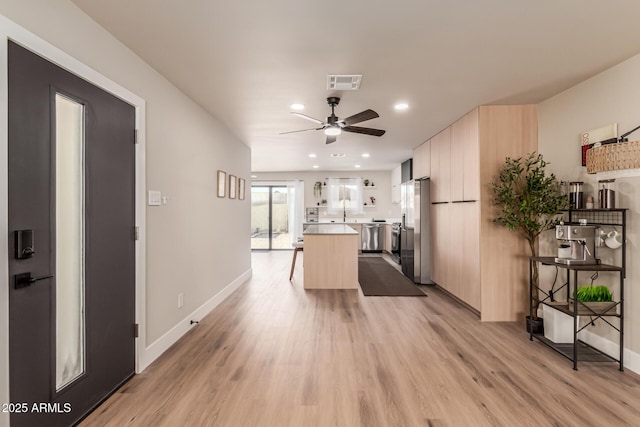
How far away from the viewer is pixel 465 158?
404 centimetres

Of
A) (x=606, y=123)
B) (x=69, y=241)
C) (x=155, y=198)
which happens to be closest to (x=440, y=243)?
(x=606, y=123)

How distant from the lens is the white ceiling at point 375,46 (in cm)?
192

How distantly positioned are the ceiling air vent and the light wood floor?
2454mm

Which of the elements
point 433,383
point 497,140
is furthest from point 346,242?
point 433,383

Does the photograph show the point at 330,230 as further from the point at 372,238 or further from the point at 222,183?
the point at 372,238

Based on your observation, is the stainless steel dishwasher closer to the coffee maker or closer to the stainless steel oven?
the stainless steel oven

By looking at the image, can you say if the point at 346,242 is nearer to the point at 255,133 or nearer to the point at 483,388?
the point at 255,133

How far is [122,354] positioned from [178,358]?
519mm

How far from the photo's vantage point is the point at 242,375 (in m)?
2.42

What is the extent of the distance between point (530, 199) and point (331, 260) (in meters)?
2.93

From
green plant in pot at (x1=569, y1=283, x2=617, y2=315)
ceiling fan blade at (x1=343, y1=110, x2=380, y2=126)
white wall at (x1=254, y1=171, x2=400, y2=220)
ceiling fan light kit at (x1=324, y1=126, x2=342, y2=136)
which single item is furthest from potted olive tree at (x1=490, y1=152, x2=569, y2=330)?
white wall at (x1=254, y1=171, x2=400, y2=220)

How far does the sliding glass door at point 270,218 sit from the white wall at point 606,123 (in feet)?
24.1

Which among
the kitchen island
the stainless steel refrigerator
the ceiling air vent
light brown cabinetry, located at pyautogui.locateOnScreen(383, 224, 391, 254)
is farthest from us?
light brown cabinetry, located at pyautogui.locateOnScreen(383, 224, 391, 254)

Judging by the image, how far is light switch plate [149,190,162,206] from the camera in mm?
2648
